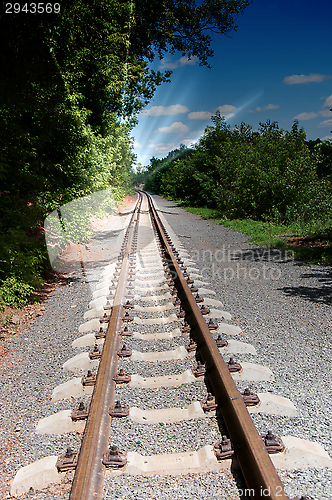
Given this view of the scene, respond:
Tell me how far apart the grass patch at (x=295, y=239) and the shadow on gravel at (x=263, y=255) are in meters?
0.26

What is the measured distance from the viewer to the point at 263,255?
8.06m

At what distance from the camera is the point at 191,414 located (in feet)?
8.34

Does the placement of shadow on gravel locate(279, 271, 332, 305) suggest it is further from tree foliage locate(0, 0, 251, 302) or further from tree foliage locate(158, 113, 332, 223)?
tree foliage locate(158, 113, 332, 223)

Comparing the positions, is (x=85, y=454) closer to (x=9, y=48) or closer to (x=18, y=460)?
(x=18, y=460)

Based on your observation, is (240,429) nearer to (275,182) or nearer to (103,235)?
(103,235)

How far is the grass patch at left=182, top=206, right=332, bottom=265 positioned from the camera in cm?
776

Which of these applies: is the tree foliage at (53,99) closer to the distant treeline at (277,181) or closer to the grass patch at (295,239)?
the grass patch at (295,239)

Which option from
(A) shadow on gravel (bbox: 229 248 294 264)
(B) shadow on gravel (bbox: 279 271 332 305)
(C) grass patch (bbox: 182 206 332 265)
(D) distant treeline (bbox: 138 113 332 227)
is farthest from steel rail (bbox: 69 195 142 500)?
(D) distant treeline (bbox: 138 113 332 227)

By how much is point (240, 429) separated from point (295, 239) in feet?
28.4

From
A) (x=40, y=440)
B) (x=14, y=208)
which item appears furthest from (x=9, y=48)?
(x=40, y=440)

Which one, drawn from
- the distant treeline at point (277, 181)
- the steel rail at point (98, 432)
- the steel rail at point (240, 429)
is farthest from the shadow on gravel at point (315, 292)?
the distant treeline at point (277, 181)

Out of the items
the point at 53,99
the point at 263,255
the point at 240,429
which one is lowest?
the point at 240,429

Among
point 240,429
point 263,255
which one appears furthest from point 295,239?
point 240,429

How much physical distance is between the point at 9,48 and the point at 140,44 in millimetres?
8440
